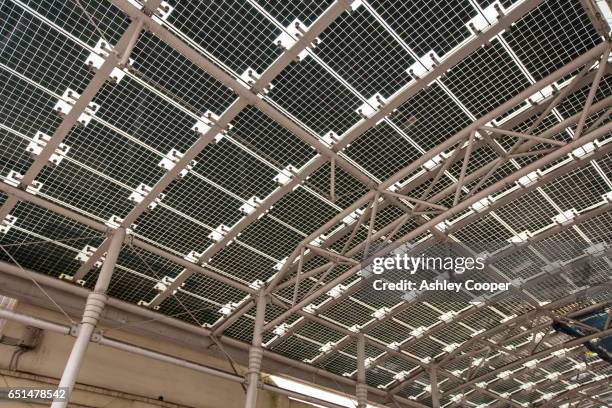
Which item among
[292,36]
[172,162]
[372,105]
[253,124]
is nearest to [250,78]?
[253,124]

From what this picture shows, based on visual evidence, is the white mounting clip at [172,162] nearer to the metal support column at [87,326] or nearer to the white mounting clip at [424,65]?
the metal support column at [87,326]

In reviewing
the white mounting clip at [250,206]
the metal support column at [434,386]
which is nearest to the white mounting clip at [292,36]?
the white mounting clip at [250,206]

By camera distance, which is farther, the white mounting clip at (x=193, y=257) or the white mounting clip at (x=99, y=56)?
the white mounting clip at (x=193, y=257)

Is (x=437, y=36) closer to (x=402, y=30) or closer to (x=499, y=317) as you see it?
(x=402, y=30)

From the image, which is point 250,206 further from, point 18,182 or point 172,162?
point 18,182

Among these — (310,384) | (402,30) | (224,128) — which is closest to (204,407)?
(310,384)

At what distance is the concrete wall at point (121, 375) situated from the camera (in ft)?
64.9

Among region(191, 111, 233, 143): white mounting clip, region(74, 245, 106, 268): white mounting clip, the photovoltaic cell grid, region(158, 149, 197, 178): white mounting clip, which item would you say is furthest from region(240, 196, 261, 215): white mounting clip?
region(74, 245, 106, 268): white mounting clip

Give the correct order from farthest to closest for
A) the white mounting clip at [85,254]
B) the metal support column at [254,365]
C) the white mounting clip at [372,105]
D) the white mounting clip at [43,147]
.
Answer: the white mounting clip at [85,254]
the metal support column at [254,365]
the white mounting clip at [43,147]
the white mounting clip at [372,105]

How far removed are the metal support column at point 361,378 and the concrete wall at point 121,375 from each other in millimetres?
6532

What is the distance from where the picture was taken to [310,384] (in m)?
30.0

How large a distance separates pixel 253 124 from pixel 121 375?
13.7 m

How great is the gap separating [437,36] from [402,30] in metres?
1.12

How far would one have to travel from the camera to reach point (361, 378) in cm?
2538
